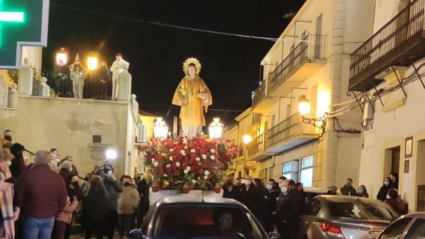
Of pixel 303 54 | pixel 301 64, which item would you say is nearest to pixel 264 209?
pixel 301 64

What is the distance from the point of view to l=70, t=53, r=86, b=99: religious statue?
22062mm

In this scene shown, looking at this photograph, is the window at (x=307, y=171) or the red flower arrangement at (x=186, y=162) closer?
the red flower arrangement at (x=186, y=162)

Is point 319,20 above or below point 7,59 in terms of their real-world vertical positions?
above

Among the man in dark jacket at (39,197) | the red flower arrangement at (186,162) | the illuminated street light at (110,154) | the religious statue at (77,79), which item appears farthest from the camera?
the religious statue at (77,79)

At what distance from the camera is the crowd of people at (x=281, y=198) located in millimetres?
14070

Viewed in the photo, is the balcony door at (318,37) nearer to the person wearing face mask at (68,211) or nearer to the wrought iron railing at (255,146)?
the wrought iron railing at (255,146)

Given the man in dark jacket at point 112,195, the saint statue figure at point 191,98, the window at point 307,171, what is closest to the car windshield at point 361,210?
the saint statue figure at point 191,98

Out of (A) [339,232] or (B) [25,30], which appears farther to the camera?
(A) [339,232]

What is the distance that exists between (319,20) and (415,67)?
11.8 meters

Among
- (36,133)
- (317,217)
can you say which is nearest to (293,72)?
(36,133)

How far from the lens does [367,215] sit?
→ 37.6 ft

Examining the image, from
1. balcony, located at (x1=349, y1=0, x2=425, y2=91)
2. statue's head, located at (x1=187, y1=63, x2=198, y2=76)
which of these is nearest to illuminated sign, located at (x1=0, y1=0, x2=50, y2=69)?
statue's head, located at (x1=187, y1=63, x2=198, y2=76)

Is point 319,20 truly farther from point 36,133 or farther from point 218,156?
point 218,156

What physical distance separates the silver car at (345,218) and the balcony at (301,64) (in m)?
13.3
